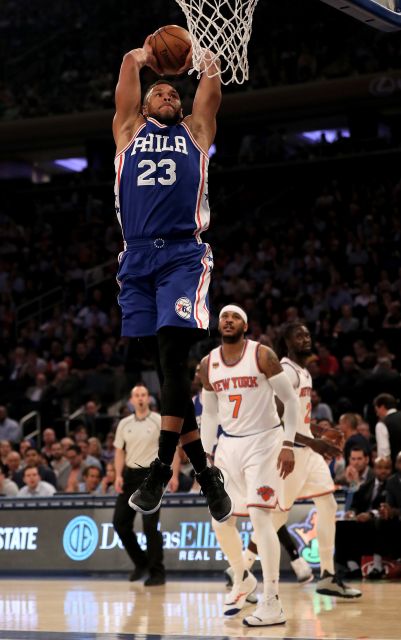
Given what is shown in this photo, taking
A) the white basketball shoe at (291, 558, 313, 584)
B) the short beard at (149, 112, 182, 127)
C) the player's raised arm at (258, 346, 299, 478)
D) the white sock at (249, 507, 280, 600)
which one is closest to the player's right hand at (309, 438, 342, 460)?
the player's raised arm at (258, 346, 299, 478)

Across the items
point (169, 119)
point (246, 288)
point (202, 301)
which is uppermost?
point (246, 288)

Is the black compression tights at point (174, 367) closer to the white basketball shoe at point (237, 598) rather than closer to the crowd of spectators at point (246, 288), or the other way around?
the white basketball shoe at point (237, 598)

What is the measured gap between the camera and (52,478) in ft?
50.4

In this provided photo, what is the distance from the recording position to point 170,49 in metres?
6.07

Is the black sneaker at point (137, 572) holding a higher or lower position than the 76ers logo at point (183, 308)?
lower

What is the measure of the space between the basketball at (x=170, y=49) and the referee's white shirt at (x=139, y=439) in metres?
6.88

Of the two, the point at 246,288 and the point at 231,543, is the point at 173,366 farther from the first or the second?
the point at 246,288

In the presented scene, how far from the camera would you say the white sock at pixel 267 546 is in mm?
8586

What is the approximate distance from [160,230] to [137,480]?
6748 millimetres

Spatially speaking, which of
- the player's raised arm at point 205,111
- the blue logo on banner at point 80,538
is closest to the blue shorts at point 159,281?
the player's raised arm at point 205,111

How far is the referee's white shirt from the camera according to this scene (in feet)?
40.8

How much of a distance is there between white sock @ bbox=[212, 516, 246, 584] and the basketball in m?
4.47

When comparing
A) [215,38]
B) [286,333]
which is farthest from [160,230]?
[286,333]

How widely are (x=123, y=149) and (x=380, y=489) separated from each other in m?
7.32
